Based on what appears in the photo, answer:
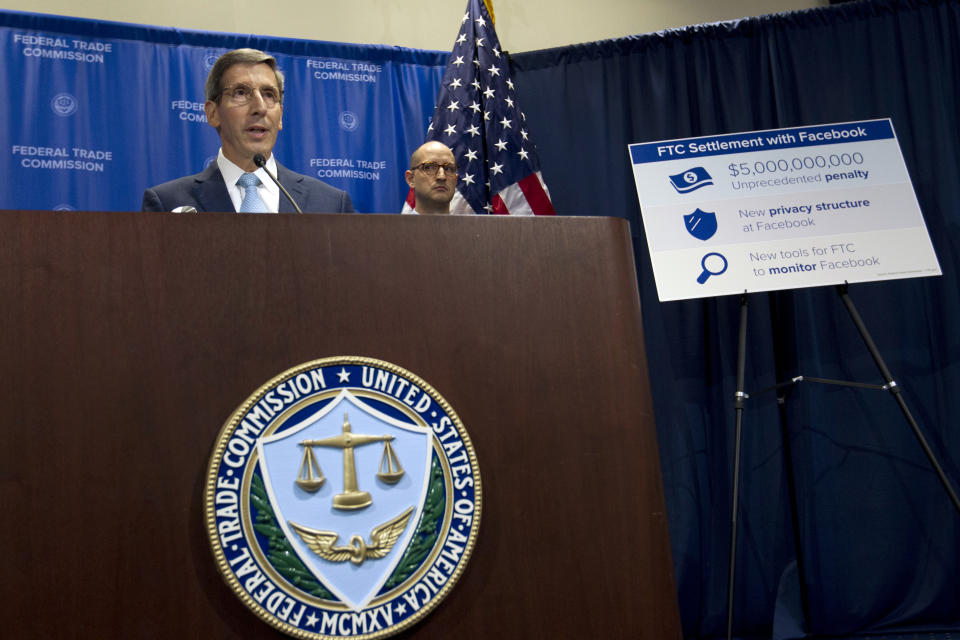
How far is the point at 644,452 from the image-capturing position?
1.18 meters

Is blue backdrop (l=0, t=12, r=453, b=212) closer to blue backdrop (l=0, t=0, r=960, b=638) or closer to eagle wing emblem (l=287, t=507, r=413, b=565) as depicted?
blue backdrop (l=0, t=0, r=960, b=638)

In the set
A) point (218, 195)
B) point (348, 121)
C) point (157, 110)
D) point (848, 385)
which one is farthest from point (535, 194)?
point (218, 195)

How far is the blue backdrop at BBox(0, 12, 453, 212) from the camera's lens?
3596mm

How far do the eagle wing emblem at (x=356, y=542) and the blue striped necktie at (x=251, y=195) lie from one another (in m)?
1.16

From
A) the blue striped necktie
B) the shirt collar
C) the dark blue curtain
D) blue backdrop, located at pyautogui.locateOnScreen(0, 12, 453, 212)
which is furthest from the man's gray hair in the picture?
the dark blue curtain

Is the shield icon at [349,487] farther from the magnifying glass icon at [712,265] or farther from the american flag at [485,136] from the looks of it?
the american flag at [485,136]

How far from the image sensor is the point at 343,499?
103 cm

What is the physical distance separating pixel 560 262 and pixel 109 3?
3.66 metres

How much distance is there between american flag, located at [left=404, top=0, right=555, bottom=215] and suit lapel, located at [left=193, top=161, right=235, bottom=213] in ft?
5.34

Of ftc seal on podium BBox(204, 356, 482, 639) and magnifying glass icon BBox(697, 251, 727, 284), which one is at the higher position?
magnifying glass icon BBox(697, 251, 727, 284)

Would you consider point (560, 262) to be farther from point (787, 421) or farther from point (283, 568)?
point (787, 421)

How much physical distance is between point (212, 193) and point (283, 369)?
1244 millimetres

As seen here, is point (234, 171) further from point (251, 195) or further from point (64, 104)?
point (64, 104)

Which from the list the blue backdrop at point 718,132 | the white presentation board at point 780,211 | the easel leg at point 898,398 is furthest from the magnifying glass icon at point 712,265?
the blue backdrop at point 718,132
